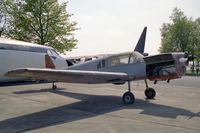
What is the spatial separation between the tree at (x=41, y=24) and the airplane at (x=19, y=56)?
16761mm

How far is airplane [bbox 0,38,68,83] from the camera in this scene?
19.5 metres

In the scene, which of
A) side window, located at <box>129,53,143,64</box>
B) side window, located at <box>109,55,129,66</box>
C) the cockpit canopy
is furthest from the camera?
side window, located at <box>109,55,129,66</box>

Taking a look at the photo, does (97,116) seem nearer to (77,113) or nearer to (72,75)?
(77,113)

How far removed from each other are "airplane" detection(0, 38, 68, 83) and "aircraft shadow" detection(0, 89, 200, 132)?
7536mm

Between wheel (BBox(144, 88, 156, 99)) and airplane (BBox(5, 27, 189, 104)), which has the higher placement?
airplane (BBox(5, 27, 189, 104))

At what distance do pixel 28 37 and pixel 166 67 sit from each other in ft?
98.0

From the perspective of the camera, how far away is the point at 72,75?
36.6 feet

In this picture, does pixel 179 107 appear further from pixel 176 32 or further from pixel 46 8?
pixel 176 32

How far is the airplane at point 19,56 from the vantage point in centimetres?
1950

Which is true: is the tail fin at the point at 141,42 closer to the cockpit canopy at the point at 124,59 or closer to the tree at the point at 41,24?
the cockpit canopy at the point at 124,59

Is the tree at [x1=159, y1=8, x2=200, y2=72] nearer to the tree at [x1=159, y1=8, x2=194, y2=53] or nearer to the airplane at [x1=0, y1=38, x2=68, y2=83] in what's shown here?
the tree at [x1=159, y1=8, x2=194, y2=53]

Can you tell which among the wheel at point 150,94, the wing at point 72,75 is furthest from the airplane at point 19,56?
the wheel at point 150,94

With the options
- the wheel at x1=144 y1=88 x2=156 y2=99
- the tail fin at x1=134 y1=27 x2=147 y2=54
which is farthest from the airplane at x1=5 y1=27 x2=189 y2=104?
the tail fin at x1=134 y1=27 x2=147 y2=54

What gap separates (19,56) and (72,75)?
34.7ft
